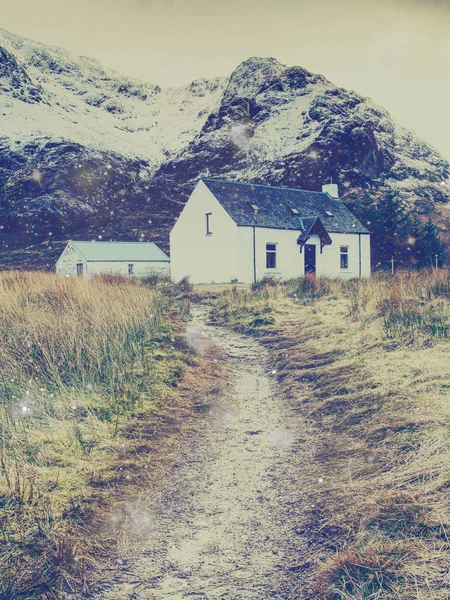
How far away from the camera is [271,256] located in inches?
1172

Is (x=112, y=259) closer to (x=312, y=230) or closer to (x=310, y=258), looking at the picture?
(x=310, y=258)

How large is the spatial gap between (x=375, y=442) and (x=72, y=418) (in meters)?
3.43

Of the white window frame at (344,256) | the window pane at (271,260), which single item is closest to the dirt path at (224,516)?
the window pane at (271,260)

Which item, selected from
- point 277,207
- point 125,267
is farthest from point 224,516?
point 125,267

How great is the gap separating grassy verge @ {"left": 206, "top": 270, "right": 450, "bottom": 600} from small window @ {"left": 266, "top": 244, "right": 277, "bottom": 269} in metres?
17.4

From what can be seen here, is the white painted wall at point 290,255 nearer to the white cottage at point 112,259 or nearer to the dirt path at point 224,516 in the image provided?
the white cottage at point 112,259

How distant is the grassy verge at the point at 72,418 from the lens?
12.3 feet

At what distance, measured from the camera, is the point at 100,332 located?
8602mm

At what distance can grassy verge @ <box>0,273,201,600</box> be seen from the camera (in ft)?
12.3

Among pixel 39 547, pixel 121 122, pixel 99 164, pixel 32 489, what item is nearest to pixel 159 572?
pixel 39 547

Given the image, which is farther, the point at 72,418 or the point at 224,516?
the point at 72,418

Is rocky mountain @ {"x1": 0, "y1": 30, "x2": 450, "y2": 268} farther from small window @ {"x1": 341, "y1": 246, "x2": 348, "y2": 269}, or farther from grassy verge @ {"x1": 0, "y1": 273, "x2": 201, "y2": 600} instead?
grassy verge @ {"x1": 0, "y1": 273, "x2": 201, "y2": 600}

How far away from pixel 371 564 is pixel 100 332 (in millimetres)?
6120

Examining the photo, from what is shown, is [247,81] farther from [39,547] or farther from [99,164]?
[39,547]
